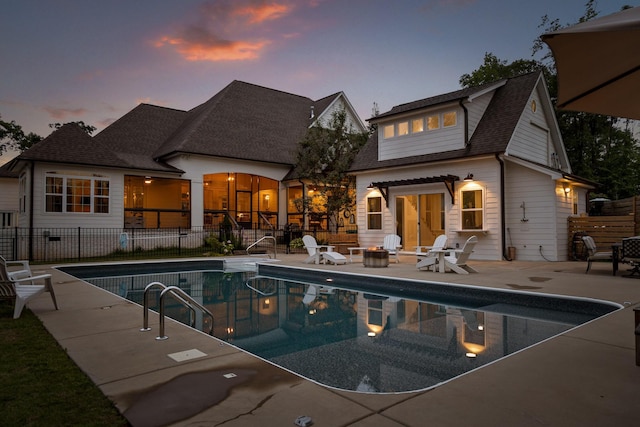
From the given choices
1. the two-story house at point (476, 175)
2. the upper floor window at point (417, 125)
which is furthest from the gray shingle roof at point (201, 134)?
the upper floor window at point (417, 125)

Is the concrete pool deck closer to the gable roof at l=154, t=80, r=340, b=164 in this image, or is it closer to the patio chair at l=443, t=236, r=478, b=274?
the patio chair at l=443, t=236, r=478, b=274

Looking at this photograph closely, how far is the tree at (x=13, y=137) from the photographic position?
1204 inches

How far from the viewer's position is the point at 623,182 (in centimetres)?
2369

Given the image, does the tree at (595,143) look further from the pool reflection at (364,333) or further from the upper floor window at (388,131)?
the pool reflection at (364,333)

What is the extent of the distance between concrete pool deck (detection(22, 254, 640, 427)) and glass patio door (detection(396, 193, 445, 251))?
11784 mm

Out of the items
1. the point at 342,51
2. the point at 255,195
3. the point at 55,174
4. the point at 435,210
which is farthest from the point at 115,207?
the point at 435,210

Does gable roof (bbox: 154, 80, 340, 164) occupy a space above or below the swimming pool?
above

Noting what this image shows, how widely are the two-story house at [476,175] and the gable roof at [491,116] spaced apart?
4 centimetres

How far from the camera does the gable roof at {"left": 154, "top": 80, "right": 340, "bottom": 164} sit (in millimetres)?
21266

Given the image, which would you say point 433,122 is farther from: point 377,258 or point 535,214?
point 377,258

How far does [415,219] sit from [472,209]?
10.2ft

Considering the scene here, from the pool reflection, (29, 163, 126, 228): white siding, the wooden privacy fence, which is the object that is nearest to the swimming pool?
the pool reflection

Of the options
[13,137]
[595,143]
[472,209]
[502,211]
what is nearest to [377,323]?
[502,211]

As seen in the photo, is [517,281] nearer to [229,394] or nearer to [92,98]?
[229,394]
